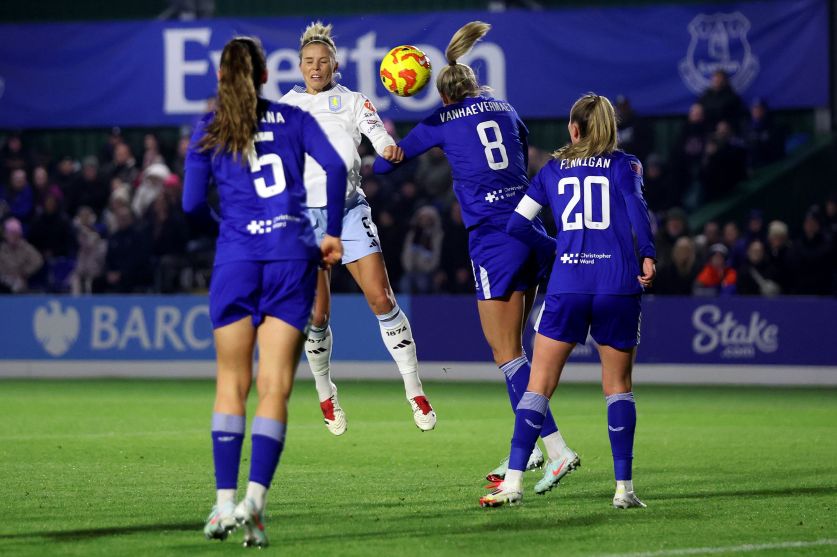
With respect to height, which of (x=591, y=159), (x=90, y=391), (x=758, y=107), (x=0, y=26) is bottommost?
(x=90, y=391)

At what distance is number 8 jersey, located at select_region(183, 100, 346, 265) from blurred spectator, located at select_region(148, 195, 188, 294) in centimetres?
1385

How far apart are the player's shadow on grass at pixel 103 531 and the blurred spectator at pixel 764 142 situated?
14546 mm

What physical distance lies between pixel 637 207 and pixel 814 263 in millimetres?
11288

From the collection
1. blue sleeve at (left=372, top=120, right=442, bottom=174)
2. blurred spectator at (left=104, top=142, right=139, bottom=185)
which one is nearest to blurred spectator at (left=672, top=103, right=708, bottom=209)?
Result: blurred spectator at (left=104, top=142, right=139, bottom=185)

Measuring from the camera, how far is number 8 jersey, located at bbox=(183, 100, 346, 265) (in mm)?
6414

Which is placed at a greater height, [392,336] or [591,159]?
[591,159]

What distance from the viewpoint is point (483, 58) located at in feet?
69.6

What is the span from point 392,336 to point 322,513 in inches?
87.0

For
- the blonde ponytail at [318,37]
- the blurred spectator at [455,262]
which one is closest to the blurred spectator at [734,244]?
the blurred spectator at [455,262]

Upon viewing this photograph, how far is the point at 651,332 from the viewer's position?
17.8 m

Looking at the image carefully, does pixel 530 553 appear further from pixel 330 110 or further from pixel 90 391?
pixel 90 391

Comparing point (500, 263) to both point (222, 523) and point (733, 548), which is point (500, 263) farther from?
point (222, 523)

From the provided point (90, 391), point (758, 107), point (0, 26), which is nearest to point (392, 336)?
point (90, 391)

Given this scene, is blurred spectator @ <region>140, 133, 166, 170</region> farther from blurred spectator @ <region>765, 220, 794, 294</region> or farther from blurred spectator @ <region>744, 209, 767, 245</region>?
blurred spectator @ <region>765, 220, 794, 294</region>
